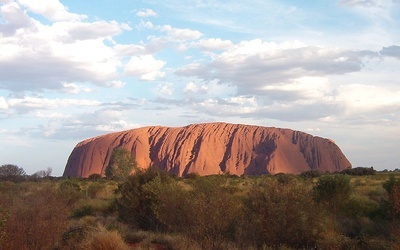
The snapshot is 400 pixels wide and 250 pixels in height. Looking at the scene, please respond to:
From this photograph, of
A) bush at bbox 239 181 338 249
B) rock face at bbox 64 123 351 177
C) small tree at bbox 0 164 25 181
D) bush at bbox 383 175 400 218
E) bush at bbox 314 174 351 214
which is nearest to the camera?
bush at bbox 239 181 338 249

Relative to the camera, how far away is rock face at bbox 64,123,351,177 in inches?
3322

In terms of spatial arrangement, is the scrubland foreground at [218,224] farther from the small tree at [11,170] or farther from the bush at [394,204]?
the small tree at [11,170]

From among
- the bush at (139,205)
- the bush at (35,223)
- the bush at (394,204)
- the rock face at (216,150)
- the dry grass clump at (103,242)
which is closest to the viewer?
the bush at (35,223)

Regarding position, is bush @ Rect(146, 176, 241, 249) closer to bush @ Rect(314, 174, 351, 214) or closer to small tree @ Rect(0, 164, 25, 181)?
bush @ Rect(314, 174, 351, 214)

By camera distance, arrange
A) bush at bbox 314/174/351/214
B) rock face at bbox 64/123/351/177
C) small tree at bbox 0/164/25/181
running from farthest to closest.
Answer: rock face at bbox 64/123/351/177 < small tree at bbox 0/164/25/181 < bush at bbox 314/174/351/214

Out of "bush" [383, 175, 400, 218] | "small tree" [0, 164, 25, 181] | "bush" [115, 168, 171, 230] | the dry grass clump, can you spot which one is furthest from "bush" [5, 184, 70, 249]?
"small tree" [0, 164, 25, 181]

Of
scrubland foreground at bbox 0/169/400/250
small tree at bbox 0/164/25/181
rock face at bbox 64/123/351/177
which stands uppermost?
rock face at bbox 64/123/351/177

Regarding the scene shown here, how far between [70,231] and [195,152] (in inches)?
2875

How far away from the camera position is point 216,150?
3474 inches

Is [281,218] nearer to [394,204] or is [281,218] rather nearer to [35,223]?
[394,204]

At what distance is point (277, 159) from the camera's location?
83.8 m

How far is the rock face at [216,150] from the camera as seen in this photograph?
84375mm

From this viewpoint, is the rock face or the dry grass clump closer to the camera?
the dry grass clump

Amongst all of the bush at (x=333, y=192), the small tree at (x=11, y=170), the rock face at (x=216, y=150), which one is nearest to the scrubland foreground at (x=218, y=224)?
the bush at (x=333, y=192)
